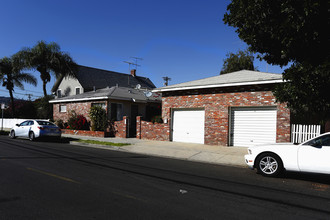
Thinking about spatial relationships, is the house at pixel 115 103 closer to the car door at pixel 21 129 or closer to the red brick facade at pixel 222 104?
the red brick facade at pixel 222 104

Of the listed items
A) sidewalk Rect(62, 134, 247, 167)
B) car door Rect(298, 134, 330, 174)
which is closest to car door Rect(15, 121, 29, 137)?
sidewalk Rect(62, 134, 247, 167)

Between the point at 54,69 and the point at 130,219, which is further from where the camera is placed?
the point at 54,69

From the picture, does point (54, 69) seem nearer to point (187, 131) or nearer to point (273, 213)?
point (187, 131)

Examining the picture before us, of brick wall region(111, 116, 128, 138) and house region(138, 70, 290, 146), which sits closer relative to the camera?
house region(138, 70, 290, 146)

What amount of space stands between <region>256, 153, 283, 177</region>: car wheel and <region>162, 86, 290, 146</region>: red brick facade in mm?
5221

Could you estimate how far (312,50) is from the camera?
8.27 m

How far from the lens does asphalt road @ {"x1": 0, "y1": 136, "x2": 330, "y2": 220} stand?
14.5ft

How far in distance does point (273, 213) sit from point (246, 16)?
6.54 metres

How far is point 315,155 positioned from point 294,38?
11.4ft

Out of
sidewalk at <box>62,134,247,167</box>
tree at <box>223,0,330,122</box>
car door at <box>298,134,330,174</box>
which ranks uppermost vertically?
tree at <box>223,0,330,122</box>

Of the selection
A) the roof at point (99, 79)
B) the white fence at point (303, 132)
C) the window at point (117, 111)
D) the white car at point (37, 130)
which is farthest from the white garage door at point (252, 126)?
the roof at point (99, 79)

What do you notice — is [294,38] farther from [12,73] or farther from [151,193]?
[12,73]

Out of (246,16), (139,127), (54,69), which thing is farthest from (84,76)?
(246,16)

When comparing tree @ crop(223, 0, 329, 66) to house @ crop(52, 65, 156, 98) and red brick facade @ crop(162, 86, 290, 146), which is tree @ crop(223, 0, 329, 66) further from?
house @ crop(52, 65, 156, 98)
